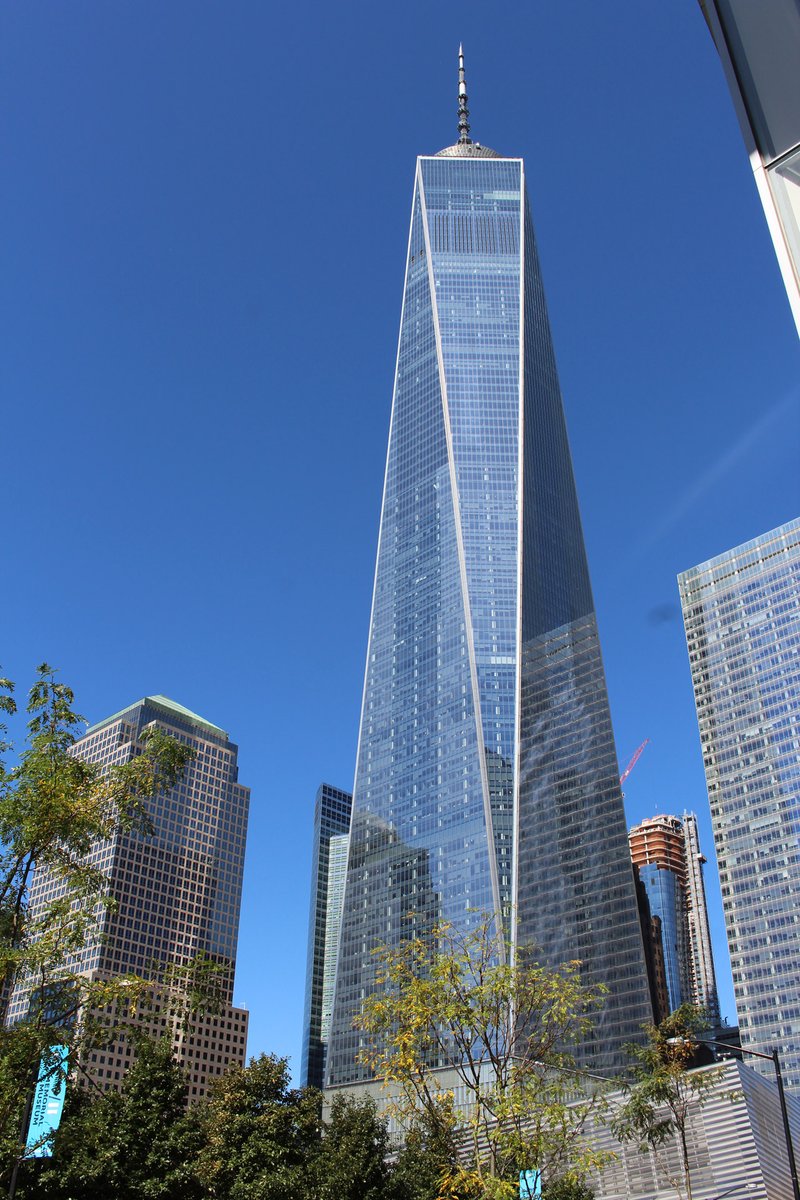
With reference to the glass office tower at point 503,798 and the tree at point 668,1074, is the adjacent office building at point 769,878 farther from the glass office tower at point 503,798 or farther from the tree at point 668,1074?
the tree at point 668,1074

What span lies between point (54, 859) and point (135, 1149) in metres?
31.9

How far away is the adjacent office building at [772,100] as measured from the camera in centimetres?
755

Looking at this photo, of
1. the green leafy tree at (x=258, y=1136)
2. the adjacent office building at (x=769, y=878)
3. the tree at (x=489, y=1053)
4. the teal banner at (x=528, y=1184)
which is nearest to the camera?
the tree at (x=489, y=1053)

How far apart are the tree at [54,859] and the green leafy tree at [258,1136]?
32.1m

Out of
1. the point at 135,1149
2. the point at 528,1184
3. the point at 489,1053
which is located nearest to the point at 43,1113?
the point at 489,1053

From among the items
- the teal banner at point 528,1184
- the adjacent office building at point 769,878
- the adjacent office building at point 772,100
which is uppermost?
the adjacent office building at point 769,878

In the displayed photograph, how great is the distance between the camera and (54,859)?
2466cm

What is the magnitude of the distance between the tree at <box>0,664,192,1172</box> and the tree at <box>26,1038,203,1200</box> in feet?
75.8

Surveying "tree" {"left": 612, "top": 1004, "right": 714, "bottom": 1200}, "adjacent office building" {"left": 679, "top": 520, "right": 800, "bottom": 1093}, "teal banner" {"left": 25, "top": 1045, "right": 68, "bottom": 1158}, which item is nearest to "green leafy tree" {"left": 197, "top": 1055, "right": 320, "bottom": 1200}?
"tree" {"left": 612, "top": 1004, "right": 714, "bottom": 1200}

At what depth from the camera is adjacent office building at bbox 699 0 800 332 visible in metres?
7.55

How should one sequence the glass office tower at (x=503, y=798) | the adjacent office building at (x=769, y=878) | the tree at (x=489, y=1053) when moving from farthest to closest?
the adjacent office building at (x=769, y=878)
the glass office tower at (x=503, y=798)
the tree at (x=489, y=1053)

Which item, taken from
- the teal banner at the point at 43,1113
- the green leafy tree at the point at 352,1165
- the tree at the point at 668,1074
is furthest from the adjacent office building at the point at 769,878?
the teal banner at the point at 43,1113

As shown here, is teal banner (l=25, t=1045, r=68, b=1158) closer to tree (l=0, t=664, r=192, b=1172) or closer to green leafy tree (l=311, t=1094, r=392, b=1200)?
tree (l=0, t=664, r=192, b=1172)

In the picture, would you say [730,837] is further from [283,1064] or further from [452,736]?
→ [283,1064]
